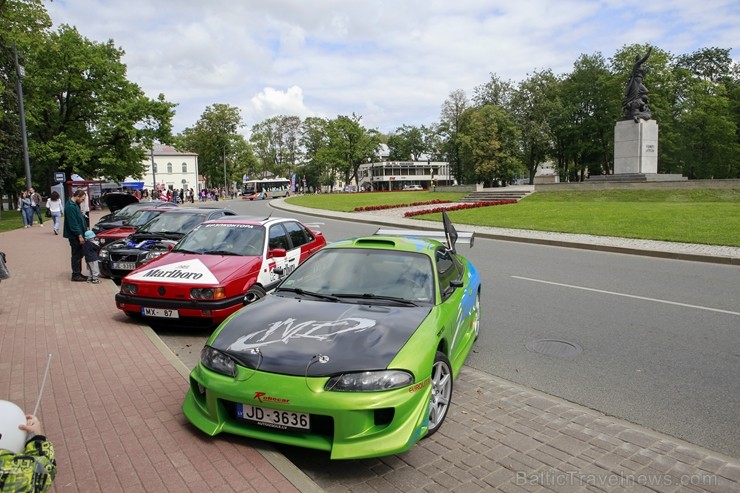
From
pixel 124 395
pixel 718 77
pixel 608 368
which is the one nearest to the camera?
pixel 124 395

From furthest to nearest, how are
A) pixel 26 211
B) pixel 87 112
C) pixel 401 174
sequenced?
pixel 401 174, pixel 87 112, pixel 26 211

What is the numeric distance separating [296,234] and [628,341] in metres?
5.48

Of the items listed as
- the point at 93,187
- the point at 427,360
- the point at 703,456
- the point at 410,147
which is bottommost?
the point at 703,456

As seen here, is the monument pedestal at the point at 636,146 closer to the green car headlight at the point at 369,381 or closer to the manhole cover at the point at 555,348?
the manhole cover at the point at 555,348

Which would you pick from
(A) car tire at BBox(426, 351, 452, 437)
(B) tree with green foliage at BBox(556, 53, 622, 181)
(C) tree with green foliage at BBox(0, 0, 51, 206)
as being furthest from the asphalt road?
(B) tree with green foliage at BBox(556, 53, 622, 181)

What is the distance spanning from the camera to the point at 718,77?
67125 mm

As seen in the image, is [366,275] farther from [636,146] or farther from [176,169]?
[176,169]

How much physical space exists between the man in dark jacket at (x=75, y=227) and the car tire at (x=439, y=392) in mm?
8694

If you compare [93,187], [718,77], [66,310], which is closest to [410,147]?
[718,77]

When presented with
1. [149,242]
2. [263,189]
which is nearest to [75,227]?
[149,242]

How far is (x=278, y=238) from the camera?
820 cm

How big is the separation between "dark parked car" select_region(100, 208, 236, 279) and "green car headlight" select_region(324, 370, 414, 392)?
22.5ft

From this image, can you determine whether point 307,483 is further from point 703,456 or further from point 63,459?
point 703,456

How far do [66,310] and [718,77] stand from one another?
82090mm
